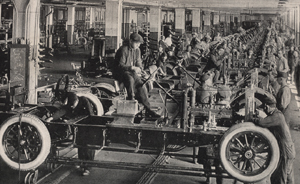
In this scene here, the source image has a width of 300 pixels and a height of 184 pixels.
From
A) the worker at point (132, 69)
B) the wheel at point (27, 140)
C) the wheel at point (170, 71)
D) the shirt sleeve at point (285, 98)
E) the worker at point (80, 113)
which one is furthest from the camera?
the wheel at point (170, 71)

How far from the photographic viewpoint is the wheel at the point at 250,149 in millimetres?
4602

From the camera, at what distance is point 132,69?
6.02 metres

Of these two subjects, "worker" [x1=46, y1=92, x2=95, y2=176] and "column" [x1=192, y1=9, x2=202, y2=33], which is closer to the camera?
"worker" [x1=46, y1=92, x2=95, y2=176]

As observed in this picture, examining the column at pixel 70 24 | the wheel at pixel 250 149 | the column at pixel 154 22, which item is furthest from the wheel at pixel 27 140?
the column at pixel 70 24

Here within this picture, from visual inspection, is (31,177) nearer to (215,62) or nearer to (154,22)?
(215,62)

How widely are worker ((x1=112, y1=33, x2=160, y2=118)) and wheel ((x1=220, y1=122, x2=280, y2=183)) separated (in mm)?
1747

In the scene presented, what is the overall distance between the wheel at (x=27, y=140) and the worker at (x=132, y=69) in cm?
158

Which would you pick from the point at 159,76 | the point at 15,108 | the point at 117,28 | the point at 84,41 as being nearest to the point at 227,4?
the point at 117,28

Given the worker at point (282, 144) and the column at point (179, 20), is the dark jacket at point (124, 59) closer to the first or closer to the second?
the worker at point (282, 144)

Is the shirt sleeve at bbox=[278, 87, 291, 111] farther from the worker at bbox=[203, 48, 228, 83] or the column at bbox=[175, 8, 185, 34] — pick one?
the column at bbox=[175, 8, 185, 34]

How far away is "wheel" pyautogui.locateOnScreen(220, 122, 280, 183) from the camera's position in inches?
181

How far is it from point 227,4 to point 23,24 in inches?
484

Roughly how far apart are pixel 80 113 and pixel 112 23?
34.3 ft

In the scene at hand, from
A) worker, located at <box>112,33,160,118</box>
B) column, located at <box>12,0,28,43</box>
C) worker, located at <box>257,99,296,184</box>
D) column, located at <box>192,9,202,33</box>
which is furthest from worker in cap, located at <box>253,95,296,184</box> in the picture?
column, located at <box>192,9,202,33</box>
